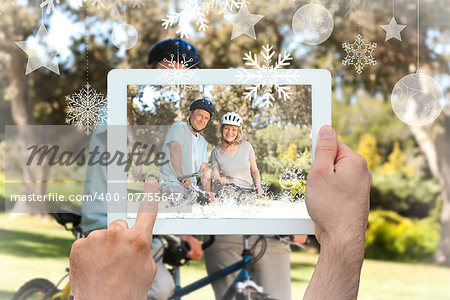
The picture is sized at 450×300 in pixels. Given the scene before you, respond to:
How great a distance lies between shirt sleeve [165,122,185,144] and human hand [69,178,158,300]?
0.23 m

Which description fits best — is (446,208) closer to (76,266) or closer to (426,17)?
(426,17)

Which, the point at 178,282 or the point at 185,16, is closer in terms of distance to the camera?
the point at 185,16

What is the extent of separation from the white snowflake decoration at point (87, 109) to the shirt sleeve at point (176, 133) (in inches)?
5.8

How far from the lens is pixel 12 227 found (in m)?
3.04

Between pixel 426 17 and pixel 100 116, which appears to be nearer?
pixel 100 116

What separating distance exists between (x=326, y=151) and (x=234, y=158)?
188 millimetres

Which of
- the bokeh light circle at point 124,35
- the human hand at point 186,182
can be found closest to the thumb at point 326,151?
the human hand at point 186,182

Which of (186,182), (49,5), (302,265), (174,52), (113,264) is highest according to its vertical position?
(49,5)

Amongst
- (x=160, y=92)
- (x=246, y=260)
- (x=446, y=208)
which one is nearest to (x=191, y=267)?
(x=246, y=260)

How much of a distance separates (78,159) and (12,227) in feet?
8.20

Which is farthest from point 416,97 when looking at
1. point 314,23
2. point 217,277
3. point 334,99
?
point 334,99

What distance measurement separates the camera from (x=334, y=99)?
3160 millimetres

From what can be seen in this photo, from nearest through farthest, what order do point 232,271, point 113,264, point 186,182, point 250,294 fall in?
point 113,264 < point 186,182 < point 250,294 < point 232,271

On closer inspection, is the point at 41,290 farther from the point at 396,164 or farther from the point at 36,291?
the point at 396,164
